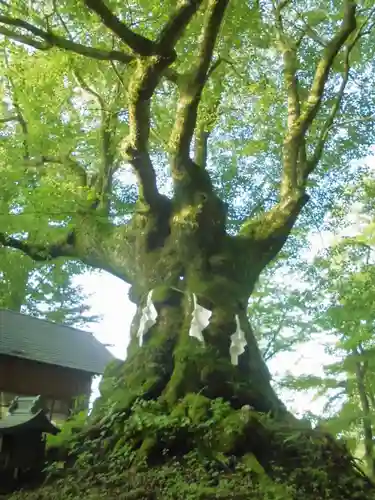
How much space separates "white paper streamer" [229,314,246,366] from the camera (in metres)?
5.98

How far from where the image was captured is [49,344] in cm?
1144

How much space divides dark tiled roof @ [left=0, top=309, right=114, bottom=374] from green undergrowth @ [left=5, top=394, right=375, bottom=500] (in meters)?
5.36

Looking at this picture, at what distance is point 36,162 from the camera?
845cm

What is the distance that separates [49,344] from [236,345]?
6.60 m

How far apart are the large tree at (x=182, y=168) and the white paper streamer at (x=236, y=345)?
26 mm

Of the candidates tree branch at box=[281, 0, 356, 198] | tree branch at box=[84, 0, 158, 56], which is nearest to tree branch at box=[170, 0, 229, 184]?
tree branch at box=[84, 0, 158, 56]

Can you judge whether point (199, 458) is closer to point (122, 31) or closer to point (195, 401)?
point (195, 401)

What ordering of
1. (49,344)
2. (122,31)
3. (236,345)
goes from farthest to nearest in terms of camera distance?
(49,344) → (236,345) → (122,31)

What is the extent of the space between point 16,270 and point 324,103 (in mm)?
8866

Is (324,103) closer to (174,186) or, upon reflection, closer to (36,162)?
(174,186)

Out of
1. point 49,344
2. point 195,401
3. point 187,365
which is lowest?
point 195,401

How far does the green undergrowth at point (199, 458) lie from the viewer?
439 cm

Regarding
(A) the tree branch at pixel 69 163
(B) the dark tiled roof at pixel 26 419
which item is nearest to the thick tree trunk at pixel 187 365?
(B) the dark tiled roof at pixel 26 419

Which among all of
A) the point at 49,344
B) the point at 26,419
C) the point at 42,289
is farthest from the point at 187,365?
the point at 42,289
